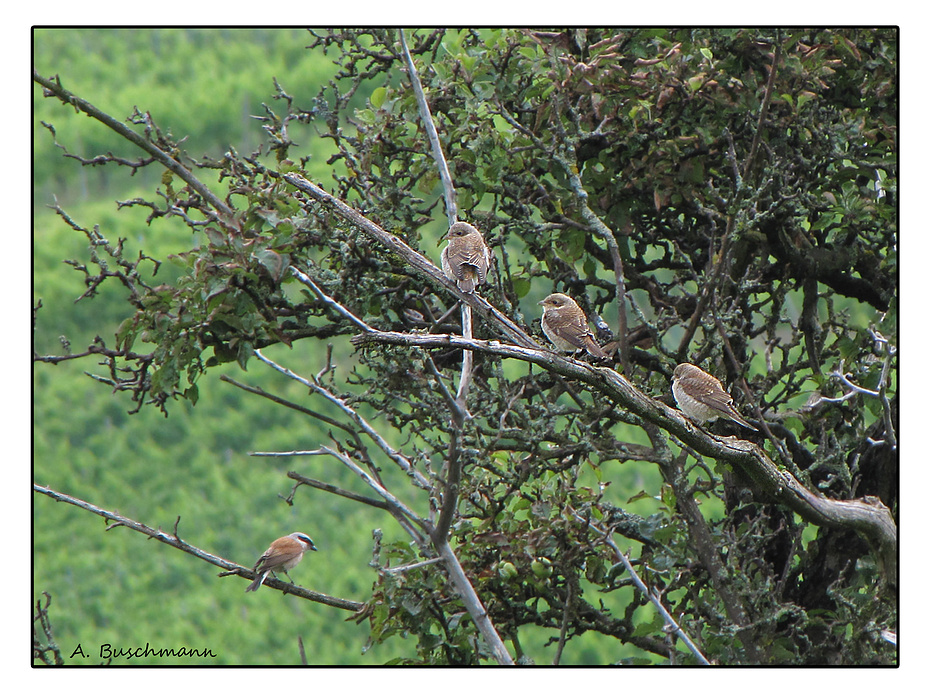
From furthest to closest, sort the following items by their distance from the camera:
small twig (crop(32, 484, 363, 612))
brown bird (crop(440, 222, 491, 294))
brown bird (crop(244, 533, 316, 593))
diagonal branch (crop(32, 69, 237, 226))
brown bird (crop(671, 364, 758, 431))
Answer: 1. brown bird (crop(244, 533, 316, 593))
2. diagonal branch (crop(32, 69, 237, 226))
3. brown bird (crop(671, 364, 758, 431))
4. brown bird (crop(440, 222, 491, 294))
5. small twig (crop(32, 484, 363, 612))

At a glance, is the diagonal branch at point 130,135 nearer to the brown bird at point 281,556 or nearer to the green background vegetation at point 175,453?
the brown bird at point 281,556

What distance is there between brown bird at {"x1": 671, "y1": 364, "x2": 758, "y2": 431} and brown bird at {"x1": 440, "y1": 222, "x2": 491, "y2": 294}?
45.4 inches

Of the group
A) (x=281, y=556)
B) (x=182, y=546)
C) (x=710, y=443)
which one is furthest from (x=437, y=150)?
(x=281, y=556)

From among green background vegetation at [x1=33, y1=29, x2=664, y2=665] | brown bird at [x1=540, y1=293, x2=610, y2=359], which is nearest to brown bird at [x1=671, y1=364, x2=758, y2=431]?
brown bird at [x1=540, y1=293, x2=610, y2=359]

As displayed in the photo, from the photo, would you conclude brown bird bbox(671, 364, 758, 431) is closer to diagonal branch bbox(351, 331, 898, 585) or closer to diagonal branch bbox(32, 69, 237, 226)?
diagonal branch bbox(351, 331, 898, 585)

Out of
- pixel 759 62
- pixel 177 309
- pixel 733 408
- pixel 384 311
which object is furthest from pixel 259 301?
pixel 759 62

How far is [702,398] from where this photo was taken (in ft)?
14.1

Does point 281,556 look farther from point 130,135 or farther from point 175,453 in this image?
point 175,453

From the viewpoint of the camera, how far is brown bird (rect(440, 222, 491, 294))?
4.16 metres

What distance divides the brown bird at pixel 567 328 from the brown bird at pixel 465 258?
0.43m

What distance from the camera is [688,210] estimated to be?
539 cm

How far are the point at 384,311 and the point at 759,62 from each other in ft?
8.28

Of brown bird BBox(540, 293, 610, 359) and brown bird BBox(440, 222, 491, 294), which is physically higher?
brown bird BBox(440, 222, 491, 294)

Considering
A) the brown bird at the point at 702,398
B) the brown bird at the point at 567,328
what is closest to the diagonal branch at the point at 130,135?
the brown bird at the point at 567,328
